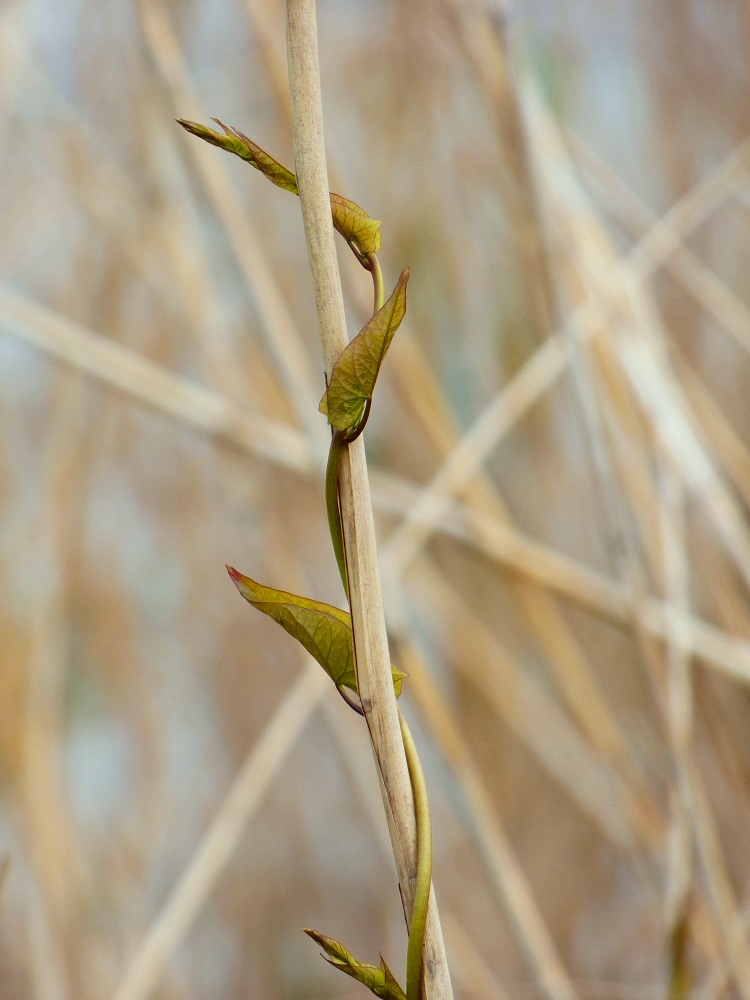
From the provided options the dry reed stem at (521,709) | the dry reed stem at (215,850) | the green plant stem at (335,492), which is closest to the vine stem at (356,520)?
the green plant stem at (335,492)

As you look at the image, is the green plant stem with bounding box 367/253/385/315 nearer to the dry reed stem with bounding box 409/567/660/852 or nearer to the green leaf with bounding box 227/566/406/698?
the green leaf with bounding box 227/566/406/698

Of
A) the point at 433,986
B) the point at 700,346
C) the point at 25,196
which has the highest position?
the point at 700,346

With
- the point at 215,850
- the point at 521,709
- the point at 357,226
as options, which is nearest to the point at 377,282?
the point at 357,226

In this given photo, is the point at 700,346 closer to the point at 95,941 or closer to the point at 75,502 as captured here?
the point at 75,502

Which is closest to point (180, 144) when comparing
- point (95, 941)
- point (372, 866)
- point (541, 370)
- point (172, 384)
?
point (172, 384)

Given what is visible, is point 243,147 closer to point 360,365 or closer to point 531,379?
point 360,365
